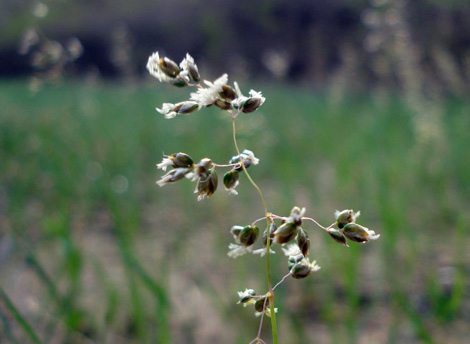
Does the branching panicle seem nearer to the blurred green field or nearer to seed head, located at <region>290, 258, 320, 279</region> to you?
seed head, located at <region>290, 258, 320, 279</region>

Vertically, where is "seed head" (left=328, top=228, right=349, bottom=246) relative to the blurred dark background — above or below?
below

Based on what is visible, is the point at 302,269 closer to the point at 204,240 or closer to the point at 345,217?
the point at 345,217

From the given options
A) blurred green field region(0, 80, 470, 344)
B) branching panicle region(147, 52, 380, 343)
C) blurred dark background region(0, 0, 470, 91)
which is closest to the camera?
branching panicle region(147, 52, 380, 343)

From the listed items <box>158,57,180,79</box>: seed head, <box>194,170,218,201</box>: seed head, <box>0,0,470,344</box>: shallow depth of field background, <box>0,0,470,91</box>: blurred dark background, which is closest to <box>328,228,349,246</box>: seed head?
<box>194,170,218,201</box>: seed head

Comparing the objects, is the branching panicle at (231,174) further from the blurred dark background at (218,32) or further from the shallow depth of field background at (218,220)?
the blurred dark background at (218,32)

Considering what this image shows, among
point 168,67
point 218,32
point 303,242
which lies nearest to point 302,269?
point 303,242

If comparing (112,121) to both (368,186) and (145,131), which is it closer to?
(145,131)

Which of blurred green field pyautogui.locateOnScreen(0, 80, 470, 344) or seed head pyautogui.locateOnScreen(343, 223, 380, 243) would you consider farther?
blurred green field pyautogui.locateOnScreen(0, 80, 470, 344)

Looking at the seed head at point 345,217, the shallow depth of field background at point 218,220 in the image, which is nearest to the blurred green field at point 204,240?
the shallow depth of field background at point 218,220

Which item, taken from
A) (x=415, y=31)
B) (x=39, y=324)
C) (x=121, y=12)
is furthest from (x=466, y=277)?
(x=121, y=12)
